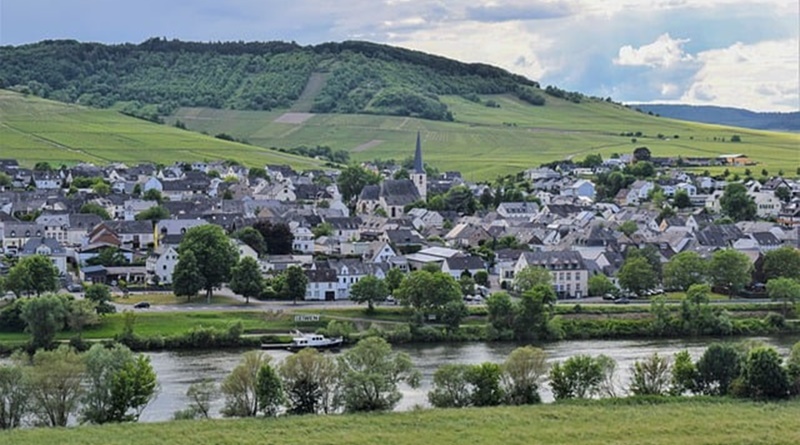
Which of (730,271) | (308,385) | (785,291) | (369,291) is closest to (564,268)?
(730,271)

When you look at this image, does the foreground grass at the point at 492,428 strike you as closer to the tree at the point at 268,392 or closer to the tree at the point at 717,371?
the tree at the point at 268,392

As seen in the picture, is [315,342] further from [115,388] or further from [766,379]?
[766,379]

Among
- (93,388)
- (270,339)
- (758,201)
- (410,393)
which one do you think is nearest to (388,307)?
(270,339)

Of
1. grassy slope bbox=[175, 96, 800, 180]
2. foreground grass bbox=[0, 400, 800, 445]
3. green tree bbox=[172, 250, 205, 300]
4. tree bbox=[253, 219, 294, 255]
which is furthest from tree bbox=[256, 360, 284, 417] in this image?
grassy slope bbox=[175, 96, 800, 180]

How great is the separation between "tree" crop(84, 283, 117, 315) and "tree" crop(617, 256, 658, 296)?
21.5 meters

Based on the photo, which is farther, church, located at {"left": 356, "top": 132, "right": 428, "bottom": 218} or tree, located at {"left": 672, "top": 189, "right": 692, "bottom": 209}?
tree, located at {"left": 672, "top": 189, "right": 692, "bottom": 209}

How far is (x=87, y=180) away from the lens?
3194 inches

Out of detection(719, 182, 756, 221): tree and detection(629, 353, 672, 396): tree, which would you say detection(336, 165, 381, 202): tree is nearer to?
detection(719, 182, 756, 221): tree

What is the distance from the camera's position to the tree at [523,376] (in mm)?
27297

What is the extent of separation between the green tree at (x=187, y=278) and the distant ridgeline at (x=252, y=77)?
9081 centimetres

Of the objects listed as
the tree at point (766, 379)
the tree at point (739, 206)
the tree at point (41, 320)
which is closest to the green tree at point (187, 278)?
the tree at point (41, 320)

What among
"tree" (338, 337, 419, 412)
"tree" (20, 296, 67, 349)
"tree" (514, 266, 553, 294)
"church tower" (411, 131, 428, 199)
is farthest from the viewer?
"church tower" (411, 131, 428, 199)

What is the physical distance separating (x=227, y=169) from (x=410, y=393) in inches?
2710

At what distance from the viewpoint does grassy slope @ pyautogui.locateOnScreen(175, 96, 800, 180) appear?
389ft
